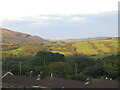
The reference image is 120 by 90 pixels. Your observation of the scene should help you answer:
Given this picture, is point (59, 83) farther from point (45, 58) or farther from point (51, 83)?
point (45, 58)

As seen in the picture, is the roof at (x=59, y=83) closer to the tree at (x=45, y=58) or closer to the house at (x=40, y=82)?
the house at (x=40, y=82)

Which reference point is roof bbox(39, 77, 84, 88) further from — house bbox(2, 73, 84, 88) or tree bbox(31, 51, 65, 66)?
tree bbox(31, 51, 65, 66)

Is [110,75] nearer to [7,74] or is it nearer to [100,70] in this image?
[100,70]

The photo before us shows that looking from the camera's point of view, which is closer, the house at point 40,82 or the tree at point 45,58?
the house at point 40,82

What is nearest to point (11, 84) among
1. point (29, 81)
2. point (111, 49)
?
point (29, 81)

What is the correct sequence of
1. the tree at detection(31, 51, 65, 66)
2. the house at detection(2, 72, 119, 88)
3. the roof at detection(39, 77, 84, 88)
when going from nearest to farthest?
1. the house at detection(2, 72, 119, 88)
2. the roof at detection(39, 77, 84, 88)
3. the tree at detection(31, 51, 65, 66)

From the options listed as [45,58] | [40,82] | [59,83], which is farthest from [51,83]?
[45,58]

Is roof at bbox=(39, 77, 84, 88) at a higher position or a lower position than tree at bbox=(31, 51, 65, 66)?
lower

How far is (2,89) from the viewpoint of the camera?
68.8 ft

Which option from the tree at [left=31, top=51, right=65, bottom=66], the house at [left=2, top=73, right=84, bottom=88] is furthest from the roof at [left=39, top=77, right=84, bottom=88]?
the tree at [left=31, top=51, right=65, bottom=66]

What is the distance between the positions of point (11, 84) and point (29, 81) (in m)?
2.19

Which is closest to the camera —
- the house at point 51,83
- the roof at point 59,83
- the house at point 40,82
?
the house at point 51,83

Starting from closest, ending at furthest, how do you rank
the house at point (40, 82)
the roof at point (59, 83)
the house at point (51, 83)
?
the house at point (51, 83), the roof at point (59, 83), the house at point (40, 82)

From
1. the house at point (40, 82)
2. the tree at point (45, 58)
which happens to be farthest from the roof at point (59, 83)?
the tree at point (45, 58)
